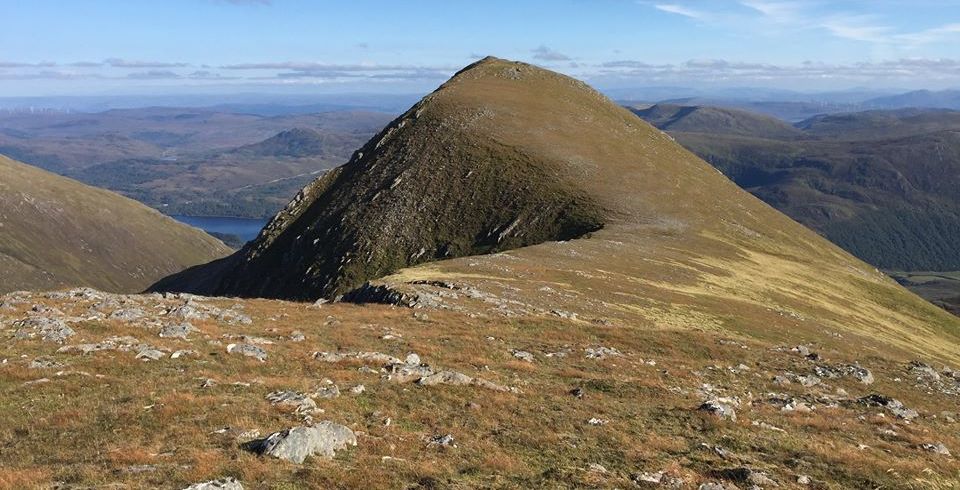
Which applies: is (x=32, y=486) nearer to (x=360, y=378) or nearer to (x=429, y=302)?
(x=360, y=378)

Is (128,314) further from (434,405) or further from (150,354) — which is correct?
(434,405)

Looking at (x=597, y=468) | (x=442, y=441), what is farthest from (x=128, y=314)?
(x=597, y=468)

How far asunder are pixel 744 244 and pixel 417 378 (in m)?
95.3

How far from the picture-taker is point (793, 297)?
259 feet

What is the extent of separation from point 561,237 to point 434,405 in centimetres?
7996

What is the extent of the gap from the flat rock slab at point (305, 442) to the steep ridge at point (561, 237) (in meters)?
28.1

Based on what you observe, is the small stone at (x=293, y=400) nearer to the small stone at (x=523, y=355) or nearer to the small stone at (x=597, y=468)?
the small stone at (x=597, y=468)

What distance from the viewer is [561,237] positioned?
10231 centimetres

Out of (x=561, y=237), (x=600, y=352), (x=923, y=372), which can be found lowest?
(x=561, y=237)

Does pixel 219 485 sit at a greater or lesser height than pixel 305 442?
greater

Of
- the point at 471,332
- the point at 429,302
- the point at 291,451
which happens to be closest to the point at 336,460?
the point at 291,451

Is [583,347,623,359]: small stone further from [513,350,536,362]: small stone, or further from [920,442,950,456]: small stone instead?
[920,442,950,456]: small stone

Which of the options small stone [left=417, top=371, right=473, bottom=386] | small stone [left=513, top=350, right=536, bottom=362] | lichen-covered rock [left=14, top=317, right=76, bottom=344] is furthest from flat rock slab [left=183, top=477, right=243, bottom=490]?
small stone [left=513, top=350, right=536, bottom=362]

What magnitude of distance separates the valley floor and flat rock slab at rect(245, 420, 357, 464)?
0.93 feet
